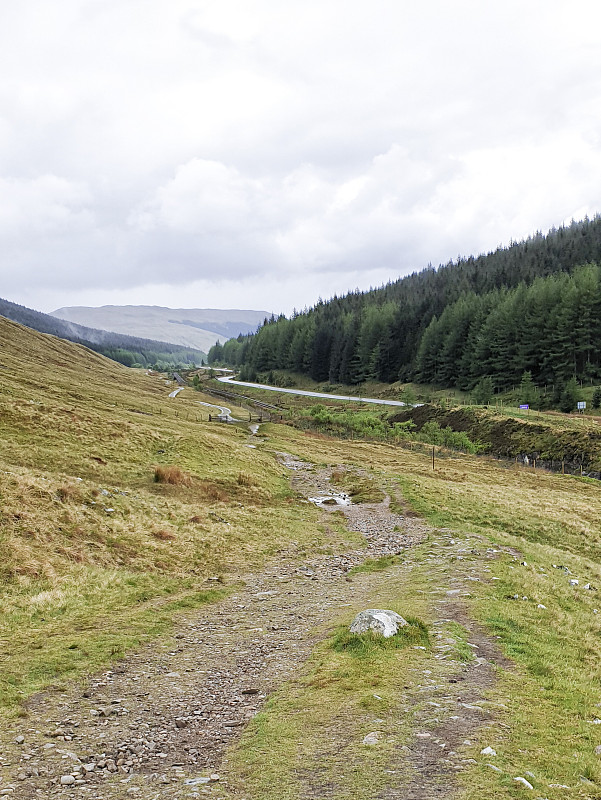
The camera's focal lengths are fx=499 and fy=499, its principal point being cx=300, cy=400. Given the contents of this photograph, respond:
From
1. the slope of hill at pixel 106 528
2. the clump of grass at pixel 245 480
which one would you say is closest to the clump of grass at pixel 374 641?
the slope of hill at pixel 106 528

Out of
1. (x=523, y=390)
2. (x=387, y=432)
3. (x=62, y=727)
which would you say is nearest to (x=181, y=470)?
(x=62, y=727)

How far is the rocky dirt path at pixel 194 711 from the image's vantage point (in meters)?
7.85

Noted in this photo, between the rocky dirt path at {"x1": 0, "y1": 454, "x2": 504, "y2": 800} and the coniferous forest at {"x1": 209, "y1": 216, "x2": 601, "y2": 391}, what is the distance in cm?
9661

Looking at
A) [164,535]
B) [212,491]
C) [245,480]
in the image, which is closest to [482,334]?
[245,480]

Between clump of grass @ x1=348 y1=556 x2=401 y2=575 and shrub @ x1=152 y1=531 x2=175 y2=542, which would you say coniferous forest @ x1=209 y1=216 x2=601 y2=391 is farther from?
shrub @ x1=152 y1=531 x2=175 y2=542

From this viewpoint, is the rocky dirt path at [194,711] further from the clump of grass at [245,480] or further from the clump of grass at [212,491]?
the clump of grass at [245,480]

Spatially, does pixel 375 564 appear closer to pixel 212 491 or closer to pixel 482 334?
pixel 212 491

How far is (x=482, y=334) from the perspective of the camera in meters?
118

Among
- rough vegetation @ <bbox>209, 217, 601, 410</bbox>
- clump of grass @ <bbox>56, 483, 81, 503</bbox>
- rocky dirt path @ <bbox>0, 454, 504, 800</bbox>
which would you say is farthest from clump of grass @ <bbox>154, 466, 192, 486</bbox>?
rough vegetation @ <bbox>209, 217, 601, 410</bbox>

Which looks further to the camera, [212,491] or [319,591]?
[212,491]

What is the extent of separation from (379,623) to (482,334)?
11469cm

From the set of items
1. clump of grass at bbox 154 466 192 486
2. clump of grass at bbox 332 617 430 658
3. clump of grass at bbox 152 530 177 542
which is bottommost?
clump of grass at bbox 152 530 177 542

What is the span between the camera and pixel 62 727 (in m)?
9.84

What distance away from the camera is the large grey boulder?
12898mm
